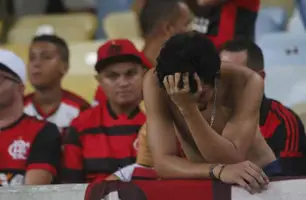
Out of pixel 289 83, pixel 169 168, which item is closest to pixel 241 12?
pixel 289 83

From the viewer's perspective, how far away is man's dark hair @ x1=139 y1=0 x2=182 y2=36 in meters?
4.08

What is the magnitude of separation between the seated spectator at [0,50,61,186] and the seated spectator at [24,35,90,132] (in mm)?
611

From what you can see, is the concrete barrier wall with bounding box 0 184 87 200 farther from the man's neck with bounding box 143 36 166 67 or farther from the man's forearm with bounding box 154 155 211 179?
the man's neck with bounding box 143 36 166 67

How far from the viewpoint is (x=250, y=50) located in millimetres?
3357

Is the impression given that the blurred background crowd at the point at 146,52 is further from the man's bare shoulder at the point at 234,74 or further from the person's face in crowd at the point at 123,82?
the man's bare shoulder at the point at 234,74

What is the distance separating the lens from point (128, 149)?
3.11 meters

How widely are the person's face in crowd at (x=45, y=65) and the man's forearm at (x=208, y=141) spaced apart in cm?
169

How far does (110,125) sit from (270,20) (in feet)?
7.68

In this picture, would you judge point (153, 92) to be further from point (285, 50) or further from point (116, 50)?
point (285, 50)

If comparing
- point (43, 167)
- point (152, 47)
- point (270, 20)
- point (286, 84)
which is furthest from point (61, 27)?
point (43, 167)

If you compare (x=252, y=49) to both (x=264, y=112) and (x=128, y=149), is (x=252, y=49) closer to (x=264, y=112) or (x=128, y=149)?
(x=264, y=112)

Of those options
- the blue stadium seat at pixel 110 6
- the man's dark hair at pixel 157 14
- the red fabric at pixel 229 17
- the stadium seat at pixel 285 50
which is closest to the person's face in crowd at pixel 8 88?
the man's dark hair at pixel 157 14

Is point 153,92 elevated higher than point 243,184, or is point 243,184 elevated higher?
point 153,92

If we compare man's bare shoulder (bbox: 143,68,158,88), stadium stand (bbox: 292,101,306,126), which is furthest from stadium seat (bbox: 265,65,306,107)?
man's bare shoulder (bbox: 143,68,158,88)
